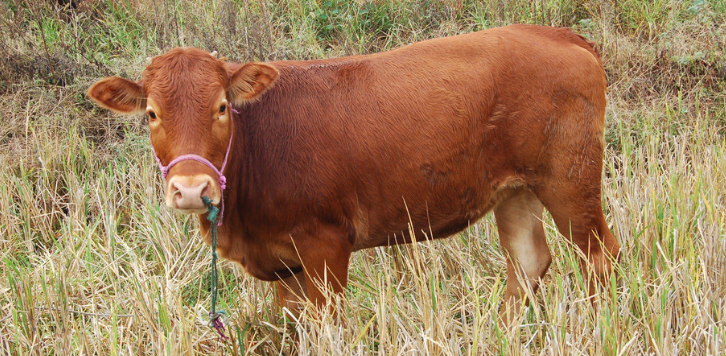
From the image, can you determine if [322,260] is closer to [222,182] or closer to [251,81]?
[222,182]

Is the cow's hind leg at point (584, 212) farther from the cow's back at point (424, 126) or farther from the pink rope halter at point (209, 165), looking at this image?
the pink rope halter at point (209, 165)

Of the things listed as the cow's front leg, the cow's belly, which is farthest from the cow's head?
the cow's belly

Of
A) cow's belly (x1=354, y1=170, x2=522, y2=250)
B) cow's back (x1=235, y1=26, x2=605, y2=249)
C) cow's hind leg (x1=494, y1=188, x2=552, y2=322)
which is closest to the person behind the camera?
cow's back (x1=235, y1=26, x2=605, y2=249)

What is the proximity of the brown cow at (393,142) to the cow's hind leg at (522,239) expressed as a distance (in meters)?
0.24

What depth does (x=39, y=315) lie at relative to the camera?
413 centimetres

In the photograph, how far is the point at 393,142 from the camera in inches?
159

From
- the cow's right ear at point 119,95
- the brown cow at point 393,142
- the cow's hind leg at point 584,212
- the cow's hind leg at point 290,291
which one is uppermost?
the cow's right ear at point 119,95

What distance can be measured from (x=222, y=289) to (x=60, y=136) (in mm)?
2833

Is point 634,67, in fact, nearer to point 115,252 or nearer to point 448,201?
point 448,201

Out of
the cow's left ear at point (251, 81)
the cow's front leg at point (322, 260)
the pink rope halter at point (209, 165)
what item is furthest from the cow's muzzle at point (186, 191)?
the cow's front leg at point (322, 260)

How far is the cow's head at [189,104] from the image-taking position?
3.23m

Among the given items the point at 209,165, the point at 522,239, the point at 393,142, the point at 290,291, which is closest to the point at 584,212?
the point at 522,239

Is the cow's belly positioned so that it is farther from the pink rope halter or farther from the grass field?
the pink rope halter

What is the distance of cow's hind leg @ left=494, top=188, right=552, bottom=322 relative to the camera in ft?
15.4
